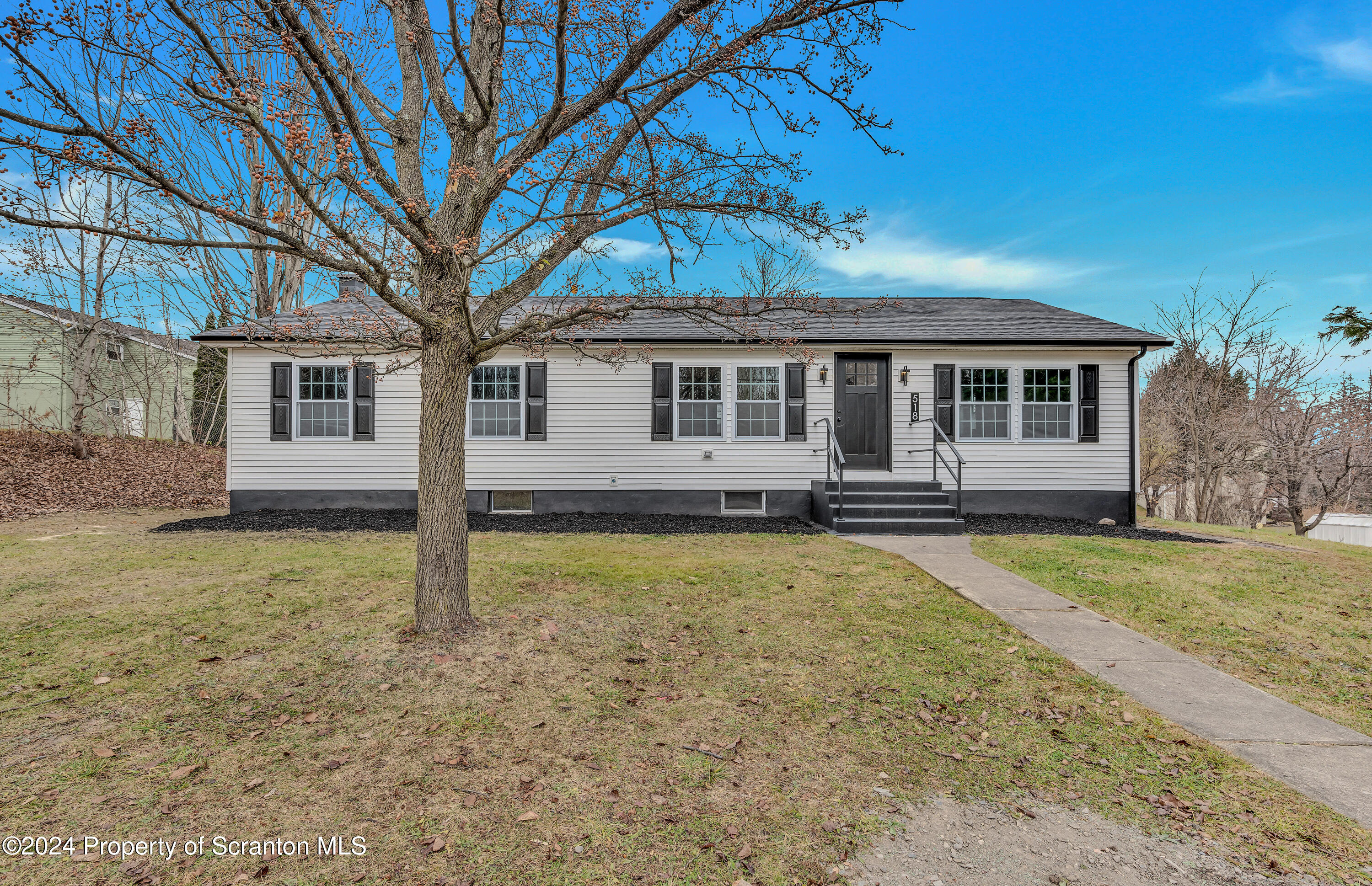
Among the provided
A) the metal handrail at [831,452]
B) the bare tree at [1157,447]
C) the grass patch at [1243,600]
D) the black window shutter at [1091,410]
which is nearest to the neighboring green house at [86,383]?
the metal handrail at [831,452]

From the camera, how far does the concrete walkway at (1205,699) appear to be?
8.90 ft

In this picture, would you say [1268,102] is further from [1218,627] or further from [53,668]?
[53,668]

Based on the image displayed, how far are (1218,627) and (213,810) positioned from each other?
727 centimetres

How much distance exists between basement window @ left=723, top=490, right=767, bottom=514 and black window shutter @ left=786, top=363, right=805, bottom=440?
135cm

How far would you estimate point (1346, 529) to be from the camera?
20234 millimetres

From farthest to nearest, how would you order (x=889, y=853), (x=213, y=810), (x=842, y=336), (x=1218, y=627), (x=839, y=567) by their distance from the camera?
(x=842, y=336), (x=839, y=567), (x=1218, y=627), (x=213, y=810), (x=889, y=853)

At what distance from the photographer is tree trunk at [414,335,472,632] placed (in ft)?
13.8

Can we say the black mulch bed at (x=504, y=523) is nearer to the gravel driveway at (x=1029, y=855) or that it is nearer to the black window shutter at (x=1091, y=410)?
the black window shutter at (x=1091, y=410)

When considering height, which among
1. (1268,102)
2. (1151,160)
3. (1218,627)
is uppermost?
(1268,102)

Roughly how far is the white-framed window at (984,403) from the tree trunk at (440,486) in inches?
387

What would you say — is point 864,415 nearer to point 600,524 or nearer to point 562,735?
point 600,524

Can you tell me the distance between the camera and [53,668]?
12.3 ft

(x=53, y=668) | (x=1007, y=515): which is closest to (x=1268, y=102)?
(x=1007, y=515)

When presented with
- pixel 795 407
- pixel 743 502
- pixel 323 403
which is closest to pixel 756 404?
pixel 795 407
